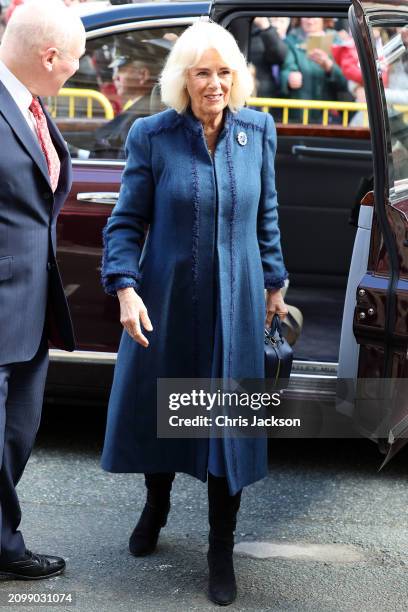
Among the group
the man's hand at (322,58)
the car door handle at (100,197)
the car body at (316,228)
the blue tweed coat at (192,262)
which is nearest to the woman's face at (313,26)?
the man's hand at (322,58)

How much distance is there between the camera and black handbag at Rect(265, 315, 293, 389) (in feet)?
11.2

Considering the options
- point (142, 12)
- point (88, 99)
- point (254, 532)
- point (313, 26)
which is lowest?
point (254, 532)

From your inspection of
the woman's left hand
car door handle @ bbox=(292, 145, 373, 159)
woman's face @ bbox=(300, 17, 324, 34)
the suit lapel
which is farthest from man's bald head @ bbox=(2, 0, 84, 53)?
woman's face @ bbox=(300, 17, 324, 34)

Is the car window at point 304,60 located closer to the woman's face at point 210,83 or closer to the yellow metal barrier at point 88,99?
the yellow metal barrier at point 88,99

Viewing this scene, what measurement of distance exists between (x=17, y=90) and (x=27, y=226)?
0.38m

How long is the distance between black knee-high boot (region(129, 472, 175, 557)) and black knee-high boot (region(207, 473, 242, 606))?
0.94ft

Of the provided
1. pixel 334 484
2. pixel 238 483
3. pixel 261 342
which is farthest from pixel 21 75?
pixel 334 484

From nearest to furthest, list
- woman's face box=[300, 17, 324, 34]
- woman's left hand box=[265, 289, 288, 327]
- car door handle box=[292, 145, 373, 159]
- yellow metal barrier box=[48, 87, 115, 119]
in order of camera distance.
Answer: woman's left hand box=[265, 289, 288, 327], yellow metal barrier box=[48, 87, 115, 119], car door handle box=[292, 145, 373, 159], woman's face box=[300, 17, 324, 34]

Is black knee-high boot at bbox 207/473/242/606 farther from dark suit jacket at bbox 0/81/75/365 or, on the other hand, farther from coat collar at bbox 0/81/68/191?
coat collar at bbox 0/81/68/191

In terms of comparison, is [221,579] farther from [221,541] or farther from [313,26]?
[313,26]

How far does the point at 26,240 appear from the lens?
3.06m

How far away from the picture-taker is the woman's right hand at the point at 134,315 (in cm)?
317

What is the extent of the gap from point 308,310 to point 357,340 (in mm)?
1952

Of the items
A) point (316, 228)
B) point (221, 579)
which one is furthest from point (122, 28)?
point (221, 579)
